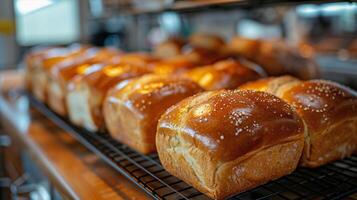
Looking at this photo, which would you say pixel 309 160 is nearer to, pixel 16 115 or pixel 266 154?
pixel 266 154

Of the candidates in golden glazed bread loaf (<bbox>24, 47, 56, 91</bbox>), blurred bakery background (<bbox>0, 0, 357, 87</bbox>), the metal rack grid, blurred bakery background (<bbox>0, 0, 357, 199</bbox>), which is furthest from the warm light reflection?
blurred bakery background (<bbox>0, 0, 357, 87</bbox>)

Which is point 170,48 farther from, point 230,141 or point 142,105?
point 230,141

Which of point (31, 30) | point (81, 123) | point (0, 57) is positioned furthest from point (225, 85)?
point (31, 30)

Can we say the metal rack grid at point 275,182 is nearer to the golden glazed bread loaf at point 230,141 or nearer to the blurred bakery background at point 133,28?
the golden glazed bread loaf at point 230,141

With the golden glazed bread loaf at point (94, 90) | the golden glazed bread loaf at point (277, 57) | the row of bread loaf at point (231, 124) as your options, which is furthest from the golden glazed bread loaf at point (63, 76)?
the golden glazed bread loaf at point (277, 57)

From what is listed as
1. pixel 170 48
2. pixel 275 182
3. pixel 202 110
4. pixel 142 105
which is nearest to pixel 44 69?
pixel 170 48

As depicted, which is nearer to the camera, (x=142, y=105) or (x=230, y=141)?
(x=230, y=141)

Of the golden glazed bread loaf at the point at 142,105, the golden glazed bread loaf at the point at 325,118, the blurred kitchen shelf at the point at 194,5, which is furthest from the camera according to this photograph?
the blurred kitchen shelf at the point at 194,5
